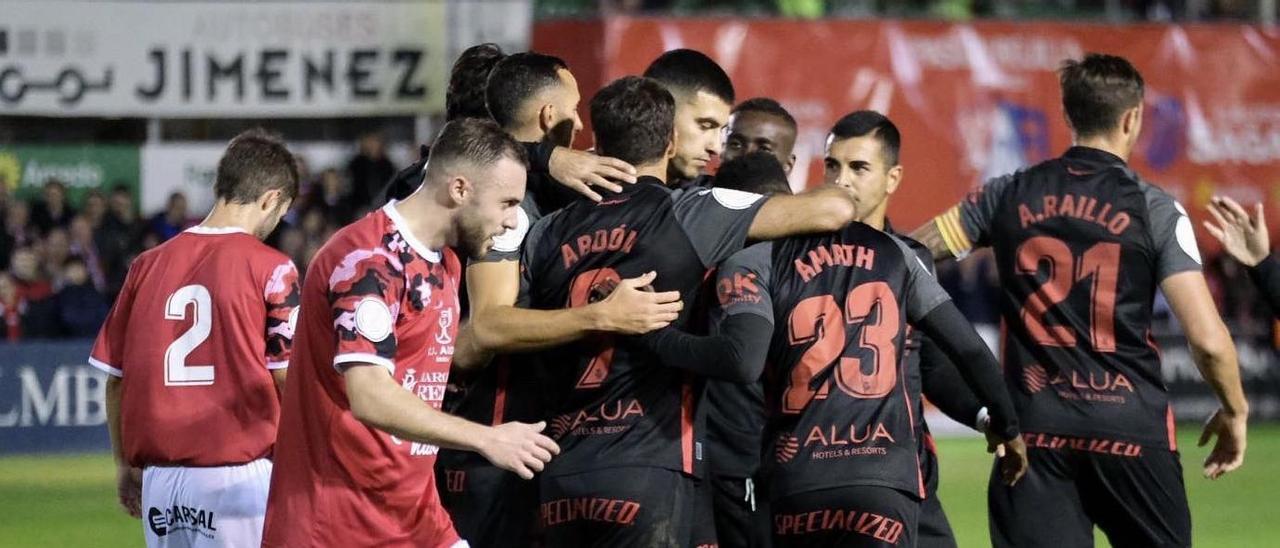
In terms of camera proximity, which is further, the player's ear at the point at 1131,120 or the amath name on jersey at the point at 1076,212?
the player's ear at the point at 1131,120

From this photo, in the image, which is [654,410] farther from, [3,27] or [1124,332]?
[3,27]

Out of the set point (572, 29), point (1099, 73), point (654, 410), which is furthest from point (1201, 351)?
point (572, 29)

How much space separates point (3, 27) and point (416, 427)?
694 inches

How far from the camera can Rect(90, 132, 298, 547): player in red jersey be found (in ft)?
21.5

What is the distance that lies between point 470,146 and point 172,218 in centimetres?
1489

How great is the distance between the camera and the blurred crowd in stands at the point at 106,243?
1831cm

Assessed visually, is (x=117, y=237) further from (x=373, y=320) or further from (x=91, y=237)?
(x=373, y=320)

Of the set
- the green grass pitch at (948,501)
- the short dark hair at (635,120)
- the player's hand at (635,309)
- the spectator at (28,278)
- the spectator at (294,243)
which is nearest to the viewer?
the player's hand at (635,309)

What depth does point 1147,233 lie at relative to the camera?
287 inches

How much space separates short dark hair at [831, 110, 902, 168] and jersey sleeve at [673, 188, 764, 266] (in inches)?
50.9

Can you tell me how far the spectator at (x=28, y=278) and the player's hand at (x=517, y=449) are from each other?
1424cm

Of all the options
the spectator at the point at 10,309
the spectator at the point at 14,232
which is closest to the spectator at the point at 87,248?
the spectator at the point at 14,232

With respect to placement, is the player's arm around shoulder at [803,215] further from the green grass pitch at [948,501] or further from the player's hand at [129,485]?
the green grass pitch at [948,501]

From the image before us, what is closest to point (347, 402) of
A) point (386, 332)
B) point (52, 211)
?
point (386, 332)
